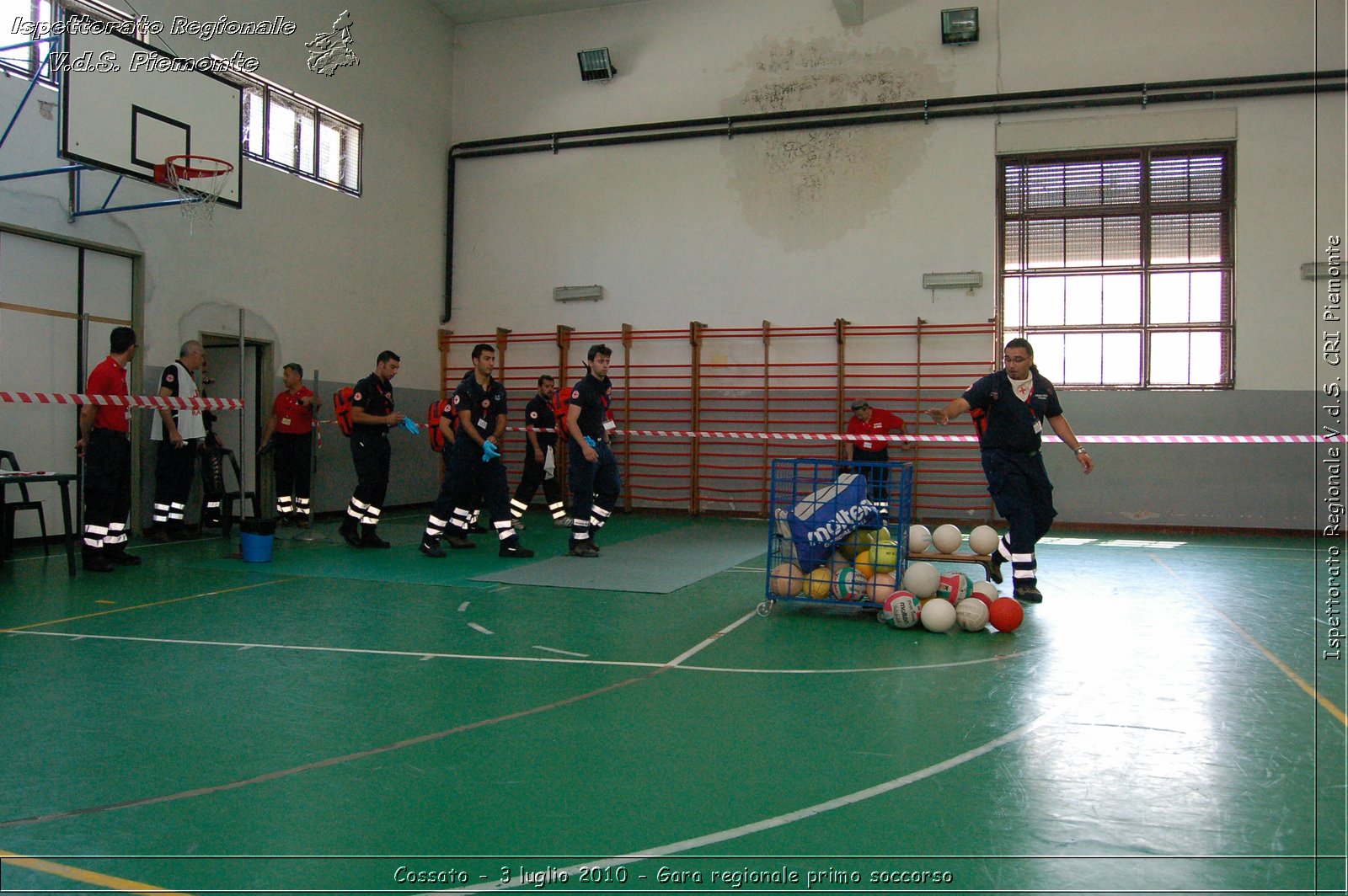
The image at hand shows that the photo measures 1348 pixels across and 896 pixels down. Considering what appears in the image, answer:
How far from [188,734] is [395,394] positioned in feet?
34.6

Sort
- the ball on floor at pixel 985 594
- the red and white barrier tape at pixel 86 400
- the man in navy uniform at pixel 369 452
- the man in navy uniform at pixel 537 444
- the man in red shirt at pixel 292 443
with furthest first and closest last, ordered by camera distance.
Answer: the man in navy uniform at pixel 537 444 < the man in red shirt at pixel 292 443 < the man in navy uniform at pixel 369 452 < the red and white barrier tape at pixel 86 400 < the ball on floor at pixel 985 594

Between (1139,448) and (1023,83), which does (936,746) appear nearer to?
(1139,448)

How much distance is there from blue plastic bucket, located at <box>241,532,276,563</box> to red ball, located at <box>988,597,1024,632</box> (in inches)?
240

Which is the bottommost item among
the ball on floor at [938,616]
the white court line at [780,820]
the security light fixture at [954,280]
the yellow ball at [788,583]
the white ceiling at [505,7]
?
the white court line at [780,820]

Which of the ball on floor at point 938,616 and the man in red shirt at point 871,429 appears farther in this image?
the man in red shirt at point 871,429

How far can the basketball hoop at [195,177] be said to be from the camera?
8.20 m

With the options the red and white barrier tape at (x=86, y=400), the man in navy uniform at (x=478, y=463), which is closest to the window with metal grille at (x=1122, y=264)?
the man in navy uniform at (x=478, y=463)

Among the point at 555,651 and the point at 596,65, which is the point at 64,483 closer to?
the point at 555,651

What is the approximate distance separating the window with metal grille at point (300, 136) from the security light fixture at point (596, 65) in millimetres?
3677

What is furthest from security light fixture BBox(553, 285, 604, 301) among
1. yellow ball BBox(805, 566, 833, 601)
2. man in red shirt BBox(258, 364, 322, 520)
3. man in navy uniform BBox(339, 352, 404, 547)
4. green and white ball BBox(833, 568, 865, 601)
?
green and white ball BBox(833, 568, 865, 601)

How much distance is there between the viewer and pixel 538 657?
461cm

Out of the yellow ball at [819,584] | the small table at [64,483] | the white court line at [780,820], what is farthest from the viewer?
the small table at [64,483]

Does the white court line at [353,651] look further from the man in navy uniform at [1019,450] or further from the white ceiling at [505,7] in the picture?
the white ceiling at [505,7]

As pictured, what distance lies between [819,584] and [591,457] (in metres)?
2.73
